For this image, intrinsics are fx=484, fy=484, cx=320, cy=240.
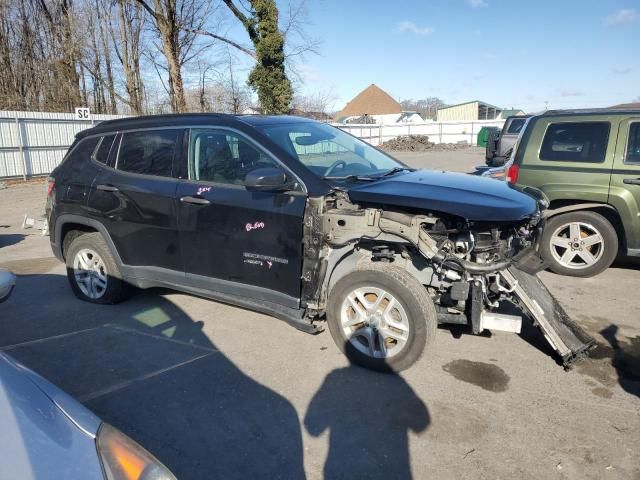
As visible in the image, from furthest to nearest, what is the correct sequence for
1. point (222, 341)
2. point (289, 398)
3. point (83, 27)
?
point (83, 27), point (222, 341), point (289, 398)

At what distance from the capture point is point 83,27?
30328mm

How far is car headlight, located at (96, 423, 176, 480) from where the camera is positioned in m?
1.60

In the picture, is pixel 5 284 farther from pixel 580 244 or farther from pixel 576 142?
pixel 576 142

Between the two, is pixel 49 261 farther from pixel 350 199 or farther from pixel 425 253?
pixel 425 253

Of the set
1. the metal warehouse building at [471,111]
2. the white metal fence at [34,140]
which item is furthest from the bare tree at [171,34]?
the metal warehouse building at [471,111]

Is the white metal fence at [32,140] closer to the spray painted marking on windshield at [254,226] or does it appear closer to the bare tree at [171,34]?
the bare tree at [171,34]

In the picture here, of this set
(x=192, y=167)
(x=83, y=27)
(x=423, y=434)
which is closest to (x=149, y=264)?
(x=192, y=167)

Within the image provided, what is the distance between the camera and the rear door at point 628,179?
5.60 metres

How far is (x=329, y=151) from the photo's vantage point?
14.7 feet

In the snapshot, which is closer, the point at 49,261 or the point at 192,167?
the point at 192,167

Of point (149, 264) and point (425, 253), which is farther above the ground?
point (425, 253)

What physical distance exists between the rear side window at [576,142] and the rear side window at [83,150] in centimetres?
537

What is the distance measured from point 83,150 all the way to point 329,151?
107 inches

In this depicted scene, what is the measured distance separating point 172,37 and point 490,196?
858 inches
